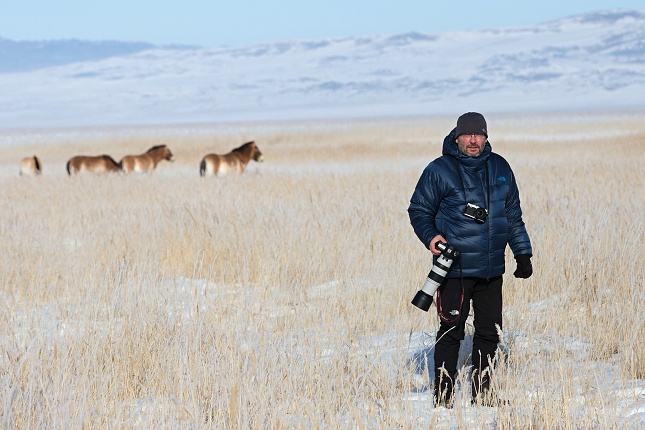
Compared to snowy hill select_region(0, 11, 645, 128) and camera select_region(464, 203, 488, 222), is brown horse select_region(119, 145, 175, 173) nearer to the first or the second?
camera select_region(464, 203, 488, 222)

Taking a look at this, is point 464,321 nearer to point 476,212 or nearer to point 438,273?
point 438,273

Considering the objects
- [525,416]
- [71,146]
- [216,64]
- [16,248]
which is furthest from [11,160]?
[216,64]

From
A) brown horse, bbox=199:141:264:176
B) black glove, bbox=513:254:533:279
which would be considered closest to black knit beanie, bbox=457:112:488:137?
black glove, bbox=513:254:533:279

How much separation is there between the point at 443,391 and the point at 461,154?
1.17 metres

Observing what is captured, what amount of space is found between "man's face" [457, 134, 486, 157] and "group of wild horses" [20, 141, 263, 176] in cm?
1531

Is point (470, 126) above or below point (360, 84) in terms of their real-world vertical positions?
below

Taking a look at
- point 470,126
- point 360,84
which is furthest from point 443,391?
point 360,84

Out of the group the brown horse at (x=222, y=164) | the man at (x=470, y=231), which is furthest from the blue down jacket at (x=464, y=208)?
the brown horse at (x=222, y=164)

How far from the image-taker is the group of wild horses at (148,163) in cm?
1938

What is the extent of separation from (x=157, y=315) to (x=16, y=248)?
374cm

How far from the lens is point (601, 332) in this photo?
5000 mm

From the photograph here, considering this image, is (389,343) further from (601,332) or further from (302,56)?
(302,56)

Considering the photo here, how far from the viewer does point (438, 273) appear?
4.00 m

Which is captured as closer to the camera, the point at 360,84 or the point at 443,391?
the point at 443,391
